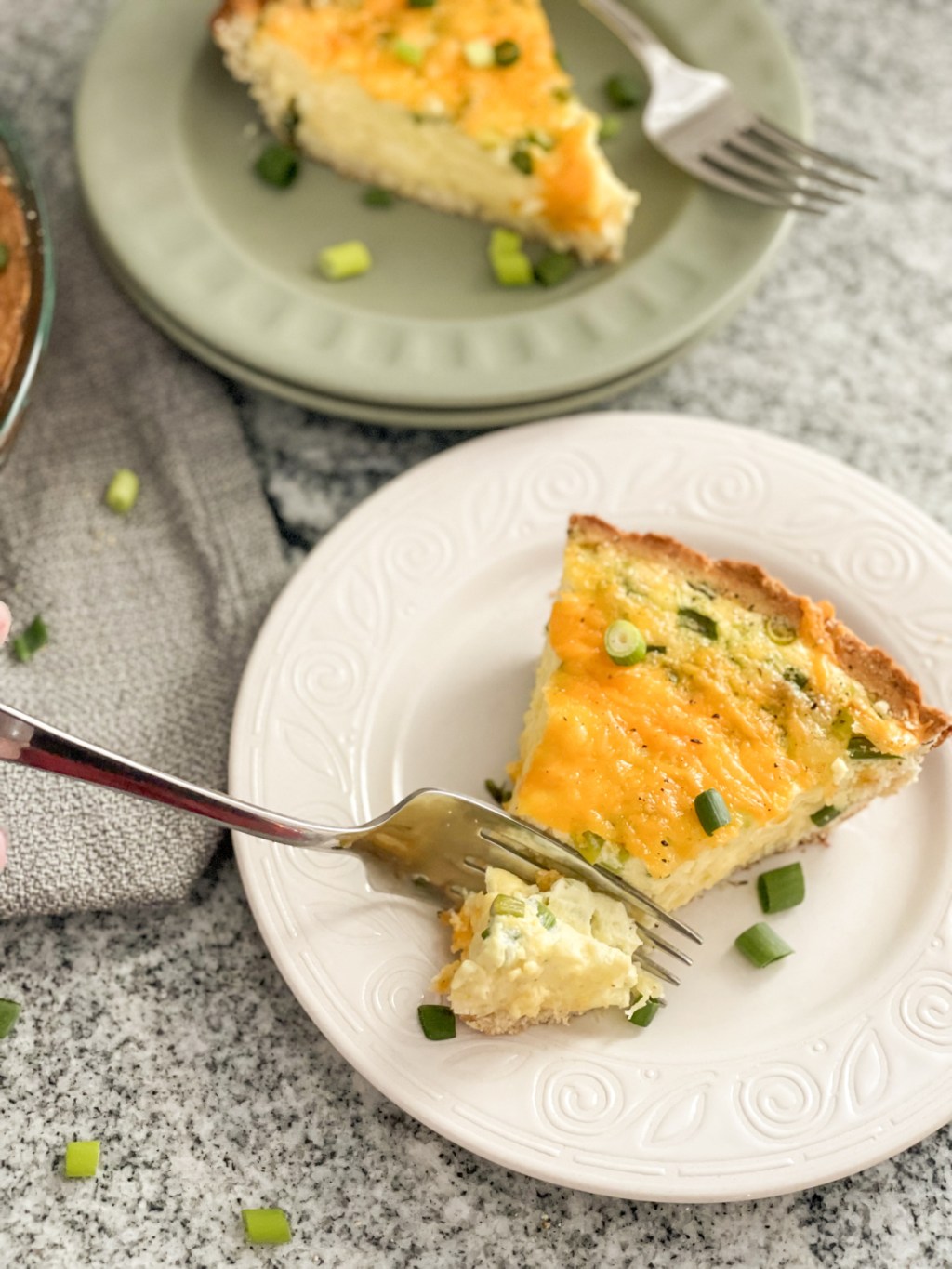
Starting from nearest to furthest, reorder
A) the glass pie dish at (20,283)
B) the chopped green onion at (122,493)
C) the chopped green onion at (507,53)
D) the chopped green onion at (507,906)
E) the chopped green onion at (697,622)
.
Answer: the chopped green onion at (507,906) < the chopped green onion at (697,622) < the glass pie dish at (20,283) < the chopped green onion at (122,493) < the chopped green onion at (507,53)

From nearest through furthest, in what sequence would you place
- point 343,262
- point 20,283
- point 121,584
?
point 20,283 → point 121,584 → point 343,262

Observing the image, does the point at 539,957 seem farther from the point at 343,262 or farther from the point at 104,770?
the point at 343,262

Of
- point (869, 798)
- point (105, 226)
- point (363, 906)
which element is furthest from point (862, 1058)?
point (105, 226)

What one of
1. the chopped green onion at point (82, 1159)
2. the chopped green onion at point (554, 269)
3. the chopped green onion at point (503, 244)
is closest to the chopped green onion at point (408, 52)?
the chopped green onion at point (503, 244)

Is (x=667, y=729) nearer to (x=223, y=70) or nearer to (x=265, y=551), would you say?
(x=265, y=551)

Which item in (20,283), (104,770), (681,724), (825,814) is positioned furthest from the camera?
(20,283)

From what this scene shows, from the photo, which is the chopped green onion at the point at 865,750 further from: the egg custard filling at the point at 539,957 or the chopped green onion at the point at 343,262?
the chopped green onion at the point at 343,262

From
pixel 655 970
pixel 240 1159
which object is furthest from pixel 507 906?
pixel 240 1159
